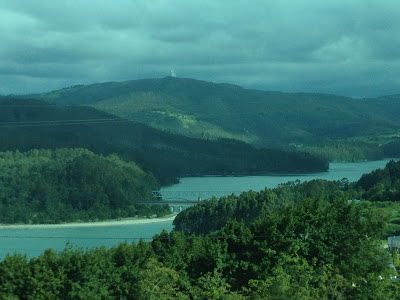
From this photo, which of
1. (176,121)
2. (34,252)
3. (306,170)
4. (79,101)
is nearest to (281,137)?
(176,121)

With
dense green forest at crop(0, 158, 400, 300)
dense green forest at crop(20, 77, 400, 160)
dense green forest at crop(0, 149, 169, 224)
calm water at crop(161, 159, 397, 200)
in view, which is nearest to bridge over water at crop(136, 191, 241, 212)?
calm water at crop(161, 159, 397, 200)

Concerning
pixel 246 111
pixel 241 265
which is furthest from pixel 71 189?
pixel 246 111

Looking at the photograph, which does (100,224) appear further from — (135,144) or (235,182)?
(135,144)

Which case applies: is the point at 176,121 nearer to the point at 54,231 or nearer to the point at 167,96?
the point at 167,96

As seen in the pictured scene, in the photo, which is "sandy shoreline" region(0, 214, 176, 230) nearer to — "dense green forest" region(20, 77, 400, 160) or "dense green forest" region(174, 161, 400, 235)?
"dense green forest" region(174, 161, 400, 235)

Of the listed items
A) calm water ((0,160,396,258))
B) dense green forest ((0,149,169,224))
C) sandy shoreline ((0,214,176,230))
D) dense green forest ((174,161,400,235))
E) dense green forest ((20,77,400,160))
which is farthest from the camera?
dense green forest ((20,77,400,160))

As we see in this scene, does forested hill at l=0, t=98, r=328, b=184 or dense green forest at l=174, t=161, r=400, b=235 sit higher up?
forested hill at l=0, t=98, r=328, b=184

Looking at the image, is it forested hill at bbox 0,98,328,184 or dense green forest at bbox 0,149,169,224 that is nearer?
dense green forest at bbox 0,149,169,224
